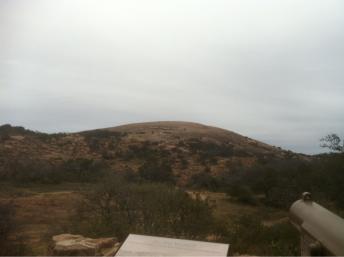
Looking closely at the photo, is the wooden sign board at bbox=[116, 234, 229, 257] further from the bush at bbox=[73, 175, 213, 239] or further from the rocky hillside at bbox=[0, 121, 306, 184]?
the rocky hillside at bbox=[0, 121, 306, 184]

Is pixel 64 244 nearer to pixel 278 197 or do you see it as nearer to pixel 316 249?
pixel 316 249

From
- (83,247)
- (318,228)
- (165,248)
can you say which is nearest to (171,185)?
(83,247)

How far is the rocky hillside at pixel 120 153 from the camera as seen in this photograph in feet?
105

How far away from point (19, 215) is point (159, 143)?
89.4 feet

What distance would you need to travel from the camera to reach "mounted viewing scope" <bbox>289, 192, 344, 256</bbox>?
456cm

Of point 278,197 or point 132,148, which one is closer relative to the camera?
point 278,197

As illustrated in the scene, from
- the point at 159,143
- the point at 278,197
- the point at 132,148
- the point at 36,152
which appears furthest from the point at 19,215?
the point at 159,143

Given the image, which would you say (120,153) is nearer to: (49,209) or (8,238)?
(49,209)

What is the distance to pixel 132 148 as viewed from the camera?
1628 inches

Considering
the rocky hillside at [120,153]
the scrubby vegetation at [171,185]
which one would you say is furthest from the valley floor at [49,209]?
the rocky hillside at [120,153]

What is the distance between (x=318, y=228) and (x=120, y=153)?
34.9 metres

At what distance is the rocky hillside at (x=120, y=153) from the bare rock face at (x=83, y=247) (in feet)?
64.9

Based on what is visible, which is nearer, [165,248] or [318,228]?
[318,228]

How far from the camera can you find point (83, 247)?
27.9 ft
